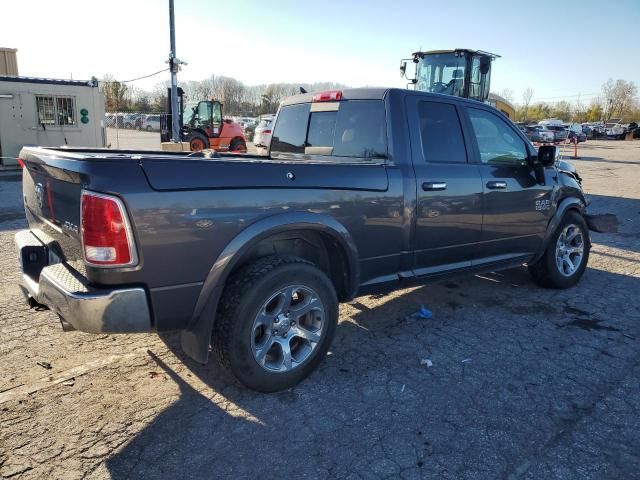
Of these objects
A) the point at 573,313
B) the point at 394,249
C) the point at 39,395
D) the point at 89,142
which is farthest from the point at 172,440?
the point at 89,142

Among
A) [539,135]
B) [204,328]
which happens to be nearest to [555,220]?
[204,328]

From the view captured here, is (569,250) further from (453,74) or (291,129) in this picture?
(453,74)

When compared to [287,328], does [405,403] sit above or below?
below

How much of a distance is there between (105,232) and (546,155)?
4.09m

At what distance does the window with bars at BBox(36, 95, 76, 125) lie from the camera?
15.9 m

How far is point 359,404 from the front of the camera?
9.80 feet

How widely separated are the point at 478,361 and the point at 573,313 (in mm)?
1593

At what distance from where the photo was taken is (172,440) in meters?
2.61

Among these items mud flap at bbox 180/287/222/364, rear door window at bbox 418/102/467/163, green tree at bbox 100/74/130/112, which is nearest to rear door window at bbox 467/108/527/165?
rear door window at bbox 418/102/467/163

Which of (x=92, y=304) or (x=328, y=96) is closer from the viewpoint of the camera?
(x=92, y=304)

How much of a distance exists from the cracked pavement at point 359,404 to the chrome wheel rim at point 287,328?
23 centimetres

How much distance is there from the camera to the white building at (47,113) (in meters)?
15.3

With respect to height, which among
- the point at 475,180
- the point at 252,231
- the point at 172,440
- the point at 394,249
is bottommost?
the point at 172,440

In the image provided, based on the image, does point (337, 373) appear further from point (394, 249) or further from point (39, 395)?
point (39, 395)
